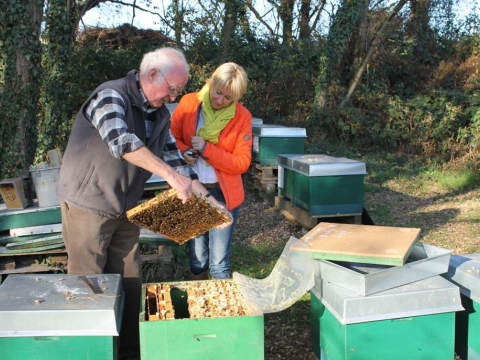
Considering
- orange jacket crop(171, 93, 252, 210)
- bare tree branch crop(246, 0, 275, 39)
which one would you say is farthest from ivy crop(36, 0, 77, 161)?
bare tree branch crop(246, 0, 275, 39)

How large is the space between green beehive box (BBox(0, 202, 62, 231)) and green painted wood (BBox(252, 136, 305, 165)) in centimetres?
336

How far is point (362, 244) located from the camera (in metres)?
2.34

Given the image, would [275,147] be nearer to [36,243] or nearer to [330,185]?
[330,185]

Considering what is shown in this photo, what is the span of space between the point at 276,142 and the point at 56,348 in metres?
4.61

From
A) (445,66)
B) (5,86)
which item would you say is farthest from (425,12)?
(5,86)

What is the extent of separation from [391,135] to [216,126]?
783 cm

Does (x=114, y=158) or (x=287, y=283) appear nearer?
(x=114, y=158)

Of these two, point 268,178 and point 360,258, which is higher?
point 360,258

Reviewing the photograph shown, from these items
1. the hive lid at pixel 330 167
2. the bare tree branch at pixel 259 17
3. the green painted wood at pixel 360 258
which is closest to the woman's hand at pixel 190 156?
the green painted wood at pixel 360 258

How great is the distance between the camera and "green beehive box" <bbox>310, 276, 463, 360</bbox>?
2.10 metres

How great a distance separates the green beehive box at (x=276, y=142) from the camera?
20.0 feet

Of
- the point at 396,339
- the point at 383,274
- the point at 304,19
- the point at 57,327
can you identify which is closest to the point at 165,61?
the point at 57,327

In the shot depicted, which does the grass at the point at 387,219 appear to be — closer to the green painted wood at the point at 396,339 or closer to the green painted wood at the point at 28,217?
the green painted wood at the point at 396,339

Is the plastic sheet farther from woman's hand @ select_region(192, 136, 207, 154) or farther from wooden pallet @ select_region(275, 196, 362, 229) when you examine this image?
wooden pallet @ select_region(275, 196, 362, 229)
